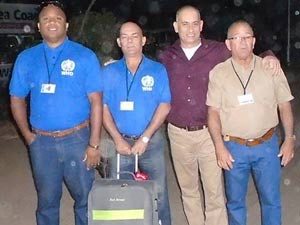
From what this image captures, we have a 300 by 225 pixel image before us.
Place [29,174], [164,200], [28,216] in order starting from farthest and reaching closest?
1. [29,174]
2. [28,216]
3. [164,200]

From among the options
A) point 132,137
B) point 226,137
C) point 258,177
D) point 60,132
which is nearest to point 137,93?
point 132,137

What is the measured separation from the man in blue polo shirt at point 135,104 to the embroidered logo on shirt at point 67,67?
0.36m

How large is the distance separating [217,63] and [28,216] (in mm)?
2985

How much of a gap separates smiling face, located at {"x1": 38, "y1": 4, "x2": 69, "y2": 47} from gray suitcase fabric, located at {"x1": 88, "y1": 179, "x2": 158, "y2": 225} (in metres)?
1.30

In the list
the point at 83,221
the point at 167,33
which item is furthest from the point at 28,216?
the point at 167,33

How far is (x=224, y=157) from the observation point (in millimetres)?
4410

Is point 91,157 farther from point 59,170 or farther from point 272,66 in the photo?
point 272,66

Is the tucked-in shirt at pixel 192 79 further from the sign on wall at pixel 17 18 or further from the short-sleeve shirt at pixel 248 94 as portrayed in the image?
the sign on wall at pixel 17 18

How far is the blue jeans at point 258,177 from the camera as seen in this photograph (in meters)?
4.42

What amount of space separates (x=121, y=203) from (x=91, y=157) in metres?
0.61

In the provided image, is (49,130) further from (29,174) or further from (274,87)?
(29,174)

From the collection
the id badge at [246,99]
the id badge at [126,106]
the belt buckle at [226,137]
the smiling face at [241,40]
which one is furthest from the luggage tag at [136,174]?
the smiling face at [241,40]

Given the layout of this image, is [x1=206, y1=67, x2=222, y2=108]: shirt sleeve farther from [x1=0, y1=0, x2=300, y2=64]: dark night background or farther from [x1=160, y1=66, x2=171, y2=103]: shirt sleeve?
[x1=0, y1=0, x2=300, y2=64]: dark night background

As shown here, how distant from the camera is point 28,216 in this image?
19.6 ft
